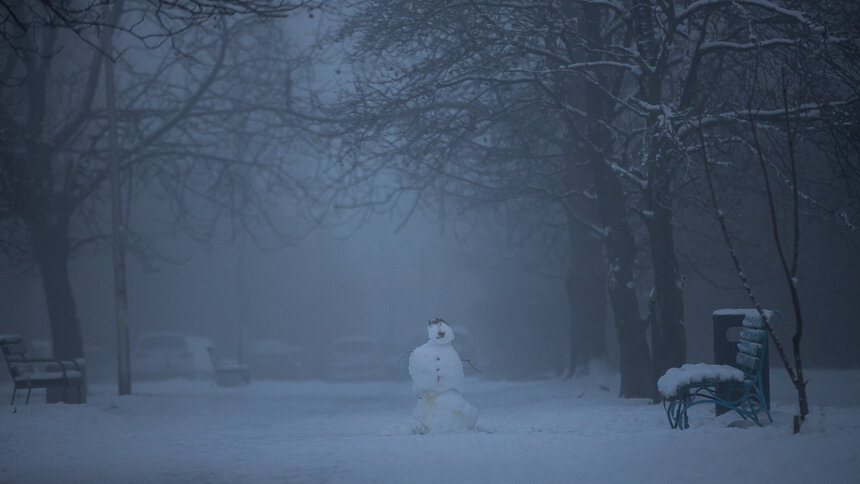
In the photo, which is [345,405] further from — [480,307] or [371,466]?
[480,307]

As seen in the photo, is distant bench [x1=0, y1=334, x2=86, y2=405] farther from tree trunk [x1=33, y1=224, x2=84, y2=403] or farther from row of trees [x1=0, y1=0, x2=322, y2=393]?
tree trunk [x1=33, y1=224, x2=84, y2=403]

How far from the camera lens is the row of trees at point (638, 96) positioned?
10867mm

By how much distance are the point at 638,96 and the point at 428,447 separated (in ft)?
27.1

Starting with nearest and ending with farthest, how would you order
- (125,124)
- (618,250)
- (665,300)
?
(665,300)
(618,250)
(125,124)

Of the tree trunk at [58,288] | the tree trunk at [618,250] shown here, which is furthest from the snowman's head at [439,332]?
the tree trunk at [58,288]

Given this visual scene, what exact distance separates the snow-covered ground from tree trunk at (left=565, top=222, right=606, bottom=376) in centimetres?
422

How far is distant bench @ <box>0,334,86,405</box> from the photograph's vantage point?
1231 centimetres

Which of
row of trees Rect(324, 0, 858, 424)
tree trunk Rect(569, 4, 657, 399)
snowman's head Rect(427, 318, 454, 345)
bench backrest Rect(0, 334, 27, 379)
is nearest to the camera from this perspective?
snowman's head Rect(427, 318, 454, 345)

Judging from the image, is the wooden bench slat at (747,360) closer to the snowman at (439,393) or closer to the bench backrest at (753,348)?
the bench backrest at (753,348)

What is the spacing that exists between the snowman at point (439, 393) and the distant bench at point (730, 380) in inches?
81.1

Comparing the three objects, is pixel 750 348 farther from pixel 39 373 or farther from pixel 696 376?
pixel 39 373

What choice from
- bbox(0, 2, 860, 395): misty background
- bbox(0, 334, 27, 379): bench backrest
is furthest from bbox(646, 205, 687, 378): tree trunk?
bbox(0, 334, 27, 379): bench backrest

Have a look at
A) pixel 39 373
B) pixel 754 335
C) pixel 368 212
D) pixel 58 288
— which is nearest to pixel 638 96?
pixel 754 335

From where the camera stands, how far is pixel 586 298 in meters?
17.5
